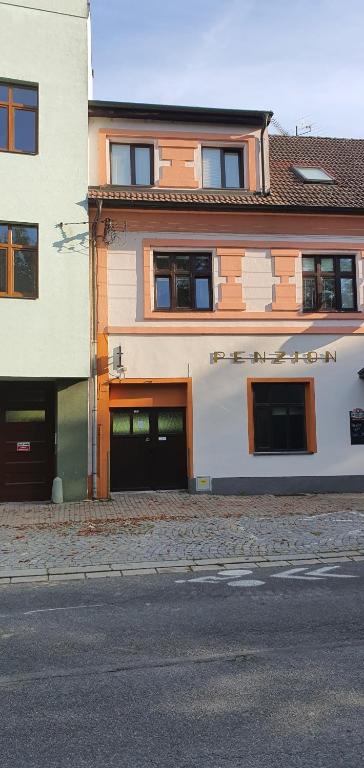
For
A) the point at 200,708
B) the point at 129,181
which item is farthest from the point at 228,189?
the point at 200,708

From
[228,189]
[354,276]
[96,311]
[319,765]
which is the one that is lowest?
[319,765]

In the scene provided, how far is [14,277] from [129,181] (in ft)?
13.4

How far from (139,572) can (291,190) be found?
1154cm

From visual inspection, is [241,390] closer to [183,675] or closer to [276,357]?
[276,357]

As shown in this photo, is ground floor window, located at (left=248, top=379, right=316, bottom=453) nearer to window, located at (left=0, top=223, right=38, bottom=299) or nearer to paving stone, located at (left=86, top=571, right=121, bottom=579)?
window, located at (left=0, top=223, right=38, bottom=299)

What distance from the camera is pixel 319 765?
11.1 ft

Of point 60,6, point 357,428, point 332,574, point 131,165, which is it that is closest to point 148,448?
point 357,428

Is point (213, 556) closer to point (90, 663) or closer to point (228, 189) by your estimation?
point (90, 663)

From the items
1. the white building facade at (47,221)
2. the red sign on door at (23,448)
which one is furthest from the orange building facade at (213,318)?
the red sign on door at (23,448)

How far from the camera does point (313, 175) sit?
17.3m

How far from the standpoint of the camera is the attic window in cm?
1688

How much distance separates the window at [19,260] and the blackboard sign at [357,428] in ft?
26.9

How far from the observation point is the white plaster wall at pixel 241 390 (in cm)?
1463

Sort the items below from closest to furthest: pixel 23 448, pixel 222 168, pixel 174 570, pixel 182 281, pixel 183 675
→ pixel 183 675 < pixel 174 570 < pixel 23 448 < pixel 182 281 < pixel 222 168
